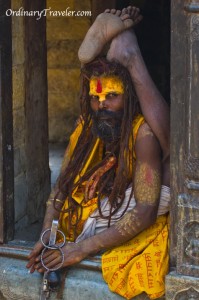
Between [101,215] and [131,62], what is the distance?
89 centimetres

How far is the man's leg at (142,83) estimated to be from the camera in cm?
443

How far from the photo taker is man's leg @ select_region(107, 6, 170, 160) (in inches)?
175

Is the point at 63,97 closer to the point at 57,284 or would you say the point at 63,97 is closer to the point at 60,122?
the point at 60,122

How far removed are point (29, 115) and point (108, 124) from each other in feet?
4.01

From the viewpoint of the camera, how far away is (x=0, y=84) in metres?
4.82

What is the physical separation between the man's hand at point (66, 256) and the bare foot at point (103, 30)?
3.45 feet

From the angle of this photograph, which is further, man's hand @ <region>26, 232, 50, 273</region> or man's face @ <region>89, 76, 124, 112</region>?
man's hand @ <region>26, 232, 50, 273</region>

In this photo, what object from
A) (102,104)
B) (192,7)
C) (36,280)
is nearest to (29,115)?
(102,104)

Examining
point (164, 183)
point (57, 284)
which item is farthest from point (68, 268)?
point (164, 183)

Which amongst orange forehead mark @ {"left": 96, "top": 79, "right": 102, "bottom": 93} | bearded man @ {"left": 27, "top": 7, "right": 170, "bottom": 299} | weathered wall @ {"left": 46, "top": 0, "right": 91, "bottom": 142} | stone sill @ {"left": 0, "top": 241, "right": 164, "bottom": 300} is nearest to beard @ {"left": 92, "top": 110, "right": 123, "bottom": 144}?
bearded man @ {"left": 27, "top": 7, "right": 170, "bottom": 299}

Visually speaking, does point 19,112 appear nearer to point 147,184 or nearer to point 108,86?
point 108,86

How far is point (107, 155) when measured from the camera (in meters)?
4.70

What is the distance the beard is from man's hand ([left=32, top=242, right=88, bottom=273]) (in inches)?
24.9

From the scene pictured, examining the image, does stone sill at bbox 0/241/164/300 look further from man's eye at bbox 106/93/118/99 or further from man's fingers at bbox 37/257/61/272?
man's eye at bbox 106/93/118/99
